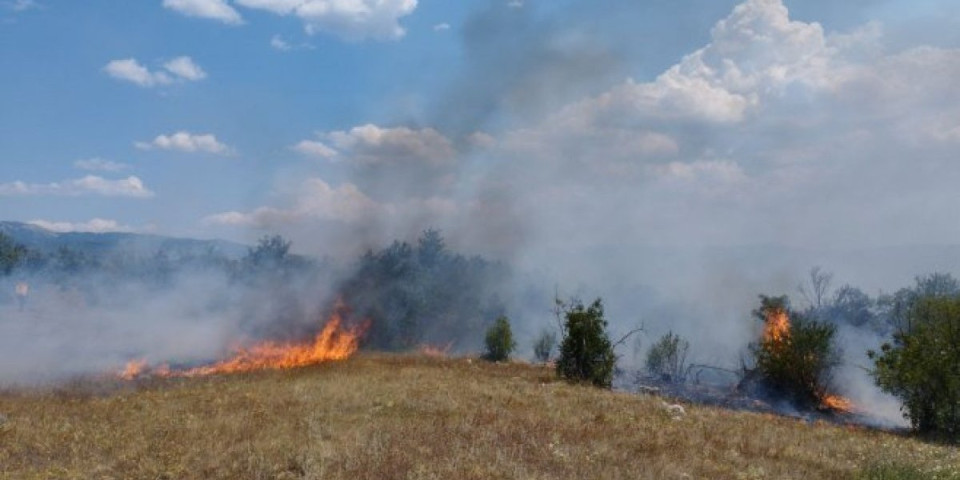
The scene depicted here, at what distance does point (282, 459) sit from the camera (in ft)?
33.6

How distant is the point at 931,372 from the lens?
18031 millimetres

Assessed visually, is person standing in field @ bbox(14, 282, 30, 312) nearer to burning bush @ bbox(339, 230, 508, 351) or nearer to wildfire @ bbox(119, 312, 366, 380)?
wildfire @ bbox(119, 312, 366, 380)

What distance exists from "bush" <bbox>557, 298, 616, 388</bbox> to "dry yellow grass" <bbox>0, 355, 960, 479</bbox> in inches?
172

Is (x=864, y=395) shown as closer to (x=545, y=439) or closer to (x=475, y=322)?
(x=545, y=439)

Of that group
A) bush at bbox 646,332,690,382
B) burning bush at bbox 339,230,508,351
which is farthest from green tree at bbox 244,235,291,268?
bush at bbox 646,332,690,382

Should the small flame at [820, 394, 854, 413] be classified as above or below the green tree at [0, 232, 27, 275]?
below

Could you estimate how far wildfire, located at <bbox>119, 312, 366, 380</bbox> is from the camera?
84.6ft

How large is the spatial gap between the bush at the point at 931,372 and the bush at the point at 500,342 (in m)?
18.7

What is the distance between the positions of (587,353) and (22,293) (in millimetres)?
36859

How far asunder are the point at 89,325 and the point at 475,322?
30354mm

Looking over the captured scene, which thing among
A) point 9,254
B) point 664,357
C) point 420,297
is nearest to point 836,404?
point 664,357

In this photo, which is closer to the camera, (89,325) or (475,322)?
(89,325)

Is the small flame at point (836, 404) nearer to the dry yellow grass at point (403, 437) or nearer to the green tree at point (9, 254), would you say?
the dry yellow grass at point (403, 437)

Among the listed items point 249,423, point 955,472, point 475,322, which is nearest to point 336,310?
point 475,322
